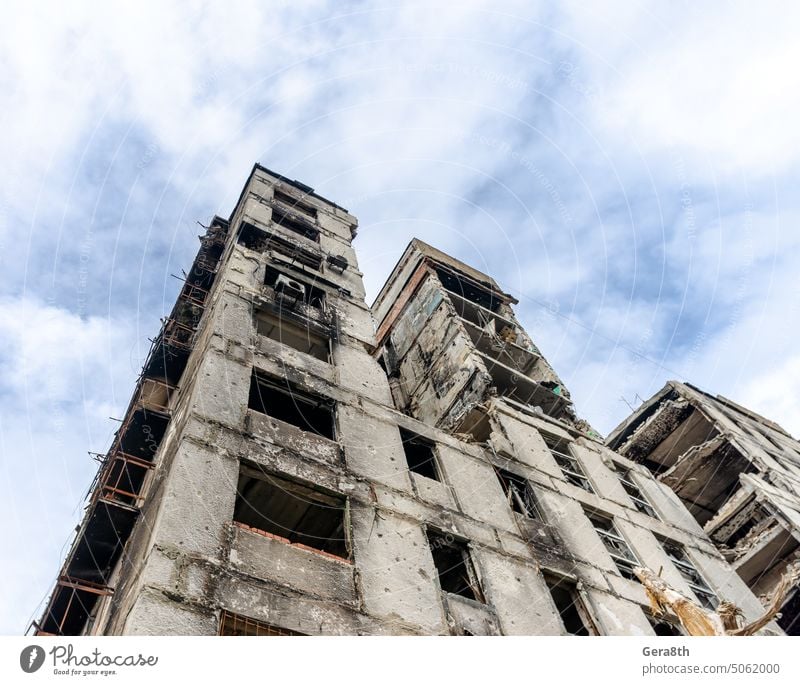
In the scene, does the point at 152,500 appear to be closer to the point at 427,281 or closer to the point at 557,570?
the point at 557,570

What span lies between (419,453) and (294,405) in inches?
128

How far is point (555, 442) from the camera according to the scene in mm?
19953

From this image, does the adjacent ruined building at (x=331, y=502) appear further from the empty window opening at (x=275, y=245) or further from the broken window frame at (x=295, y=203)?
the broken window frame at (x=295, y=203)

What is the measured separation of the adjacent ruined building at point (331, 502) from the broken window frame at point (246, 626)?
0.03m

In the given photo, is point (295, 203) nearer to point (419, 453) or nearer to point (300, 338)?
point (300, 338)

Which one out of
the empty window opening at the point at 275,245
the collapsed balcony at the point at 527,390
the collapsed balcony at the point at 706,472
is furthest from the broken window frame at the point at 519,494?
the collapsed balcony at the point at 706,472

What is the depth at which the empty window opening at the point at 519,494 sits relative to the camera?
15272mm

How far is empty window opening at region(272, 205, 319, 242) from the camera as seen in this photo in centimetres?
2456

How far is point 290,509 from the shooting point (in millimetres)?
11820

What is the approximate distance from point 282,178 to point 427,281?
778cm

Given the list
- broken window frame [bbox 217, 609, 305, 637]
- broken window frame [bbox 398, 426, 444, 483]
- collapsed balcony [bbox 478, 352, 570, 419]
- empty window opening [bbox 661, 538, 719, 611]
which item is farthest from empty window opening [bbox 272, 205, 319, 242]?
broken window frame [bbox 217, 609, 305, 637]
